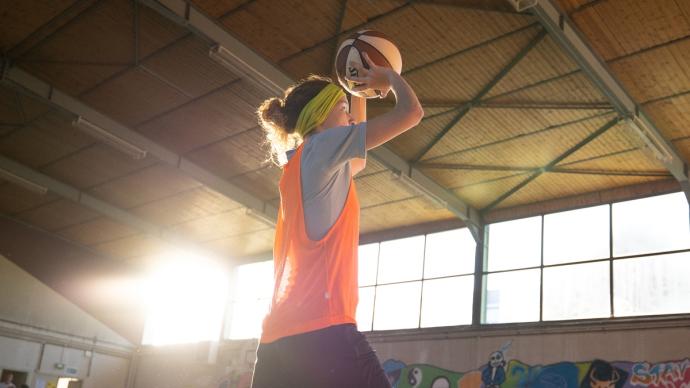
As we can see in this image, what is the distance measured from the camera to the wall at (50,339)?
24.6 meters

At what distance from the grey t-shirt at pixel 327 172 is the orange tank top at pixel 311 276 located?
3cm

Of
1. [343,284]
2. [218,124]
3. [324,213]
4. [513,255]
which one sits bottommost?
[343,284]

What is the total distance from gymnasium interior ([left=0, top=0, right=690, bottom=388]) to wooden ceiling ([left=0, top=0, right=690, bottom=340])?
0.06 m

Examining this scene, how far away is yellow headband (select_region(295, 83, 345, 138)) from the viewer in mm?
2717

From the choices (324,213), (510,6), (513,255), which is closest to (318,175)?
(324,213)

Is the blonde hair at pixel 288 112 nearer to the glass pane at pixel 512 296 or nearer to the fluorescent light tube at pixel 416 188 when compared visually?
the fluorescent light tube at pixel 416 188

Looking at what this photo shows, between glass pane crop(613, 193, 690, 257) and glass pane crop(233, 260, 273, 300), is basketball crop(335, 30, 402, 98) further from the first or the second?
glass pane crop(233, 260, 273, 300)

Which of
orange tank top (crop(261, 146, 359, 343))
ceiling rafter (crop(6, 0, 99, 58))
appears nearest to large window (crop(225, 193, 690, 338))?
ceiling rafter (crop(6, 0, 99, 58))

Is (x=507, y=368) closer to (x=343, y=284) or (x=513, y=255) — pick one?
(x=513, y=255)

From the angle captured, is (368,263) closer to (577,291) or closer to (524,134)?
(577,291)

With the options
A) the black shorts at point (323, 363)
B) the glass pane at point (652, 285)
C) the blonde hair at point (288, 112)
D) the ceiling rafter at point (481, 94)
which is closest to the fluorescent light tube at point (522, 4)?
the ceiling rafter at point (481, 94)

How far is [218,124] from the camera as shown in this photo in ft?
58.4

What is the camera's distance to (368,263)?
22.4 metres

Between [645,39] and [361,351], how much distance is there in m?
12.0
